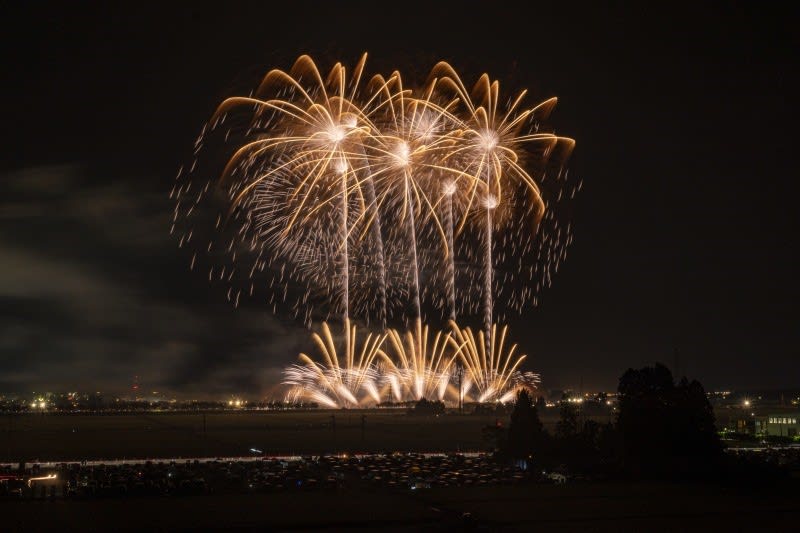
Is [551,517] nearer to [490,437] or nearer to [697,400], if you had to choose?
[697,400]

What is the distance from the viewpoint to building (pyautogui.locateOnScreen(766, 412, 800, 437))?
9031 centimetres

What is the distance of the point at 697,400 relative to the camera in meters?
50.7

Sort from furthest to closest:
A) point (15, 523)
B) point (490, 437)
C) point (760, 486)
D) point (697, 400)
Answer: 1. point (490, 437)
2. point (697, 400)
3. point (760, 486)
4. point (15, 523)

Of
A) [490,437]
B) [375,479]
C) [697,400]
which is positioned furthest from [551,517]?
[490,437]

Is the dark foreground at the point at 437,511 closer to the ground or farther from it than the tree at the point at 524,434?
closer to the ground

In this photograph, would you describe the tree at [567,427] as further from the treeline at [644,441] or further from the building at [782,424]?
the building at [782,424]

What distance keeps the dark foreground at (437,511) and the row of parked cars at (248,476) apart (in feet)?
6.25

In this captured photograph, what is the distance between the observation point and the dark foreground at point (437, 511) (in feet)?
102

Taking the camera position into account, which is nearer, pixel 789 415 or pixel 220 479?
pixel 220 479

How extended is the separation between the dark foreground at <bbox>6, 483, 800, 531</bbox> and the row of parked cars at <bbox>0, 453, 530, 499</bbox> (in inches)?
75.1

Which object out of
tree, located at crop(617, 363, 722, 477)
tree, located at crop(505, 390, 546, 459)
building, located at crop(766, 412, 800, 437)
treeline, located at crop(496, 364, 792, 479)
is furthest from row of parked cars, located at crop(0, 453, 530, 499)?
building, located at crop(766, 412, 800, 437)

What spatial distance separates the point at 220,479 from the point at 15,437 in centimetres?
4183

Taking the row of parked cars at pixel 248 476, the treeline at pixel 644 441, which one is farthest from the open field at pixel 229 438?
the treeline at pixel 644 441

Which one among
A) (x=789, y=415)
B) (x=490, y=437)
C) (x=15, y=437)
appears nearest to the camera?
(x=490, y=437)
